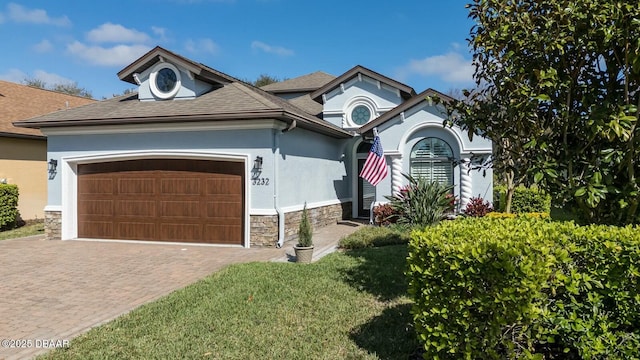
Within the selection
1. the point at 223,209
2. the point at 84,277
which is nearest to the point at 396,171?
the point at 223,209

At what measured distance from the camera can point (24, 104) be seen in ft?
61.5

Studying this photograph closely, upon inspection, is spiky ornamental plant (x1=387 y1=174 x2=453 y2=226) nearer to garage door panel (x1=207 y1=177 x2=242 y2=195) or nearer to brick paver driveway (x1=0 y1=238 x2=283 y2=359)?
brick paver driveway (x1=0 y1=238 x2=283 y2=359)

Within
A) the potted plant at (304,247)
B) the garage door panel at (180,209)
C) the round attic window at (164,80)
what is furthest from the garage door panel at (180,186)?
the potted plant at (304,247)

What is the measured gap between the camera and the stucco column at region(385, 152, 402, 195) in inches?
560

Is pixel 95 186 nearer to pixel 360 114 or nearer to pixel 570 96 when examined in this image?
pixel 360 114

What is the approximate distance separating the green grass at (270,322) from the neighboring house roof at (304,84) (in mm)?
14674

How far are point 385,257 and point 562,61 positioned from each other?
5161 mm

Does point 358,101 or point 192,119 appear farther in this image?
point 358,101

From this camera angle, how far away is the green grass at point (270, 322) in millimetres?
4504

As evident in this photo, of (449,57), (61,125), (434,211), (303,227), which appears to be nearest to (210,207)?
(303,227)

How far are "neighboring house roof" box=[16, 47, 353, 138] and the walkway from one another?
11.6 feet

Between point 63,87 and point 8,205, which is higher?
point 63,87

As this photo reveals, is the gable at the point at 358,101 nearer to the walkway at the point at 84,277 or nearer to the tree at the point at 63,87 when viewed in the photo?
the walkway at the point at 84,277

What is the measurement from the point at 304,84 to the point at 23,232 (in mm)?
13830
